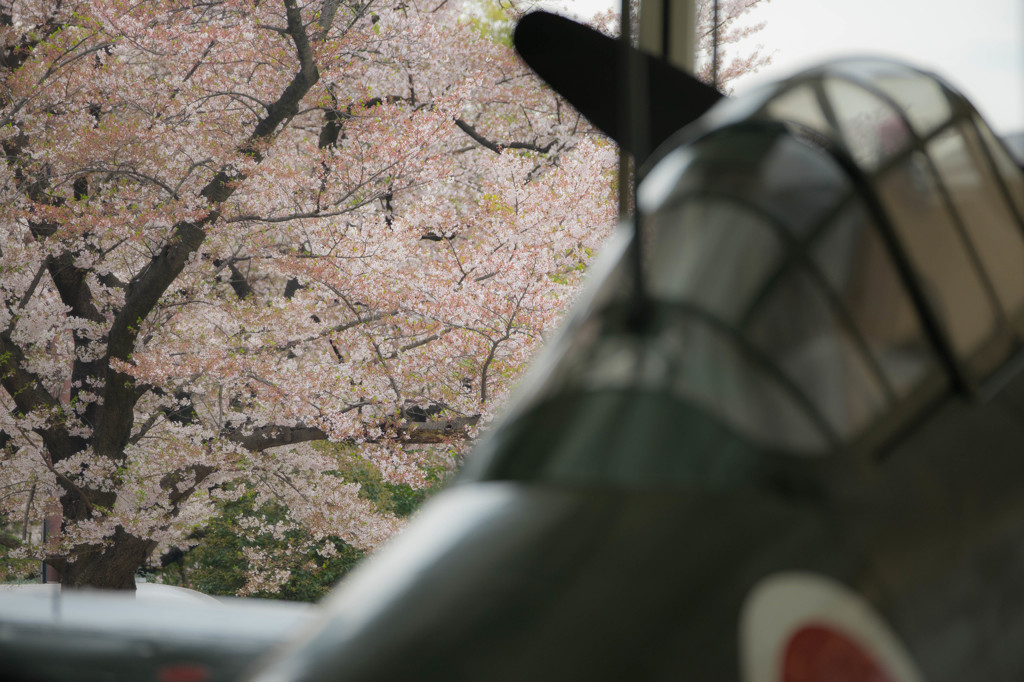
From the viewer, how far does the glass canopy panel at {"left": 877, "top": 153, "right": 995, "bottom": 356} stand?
53 centimetres

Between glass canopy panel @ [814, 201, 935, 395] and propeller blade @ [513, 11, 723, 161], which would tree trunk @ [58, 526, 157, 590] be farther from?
glass canopy panel @ [814, 201, 935, 395]

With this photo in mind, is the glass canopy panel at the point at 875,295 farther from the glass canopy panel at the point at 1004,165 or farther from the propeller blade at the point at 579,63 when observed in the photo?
the propeller blade at the point at 579,63

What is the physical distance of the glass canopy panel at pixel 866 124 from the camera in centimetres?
54

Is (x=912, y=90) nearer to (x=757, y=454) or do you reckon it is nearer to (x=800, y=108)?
(x=800, y=108)

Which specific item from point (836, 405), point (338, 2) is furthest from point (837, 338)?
point (338, 2)

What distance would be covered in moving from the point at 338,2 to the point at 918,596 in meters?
4.46

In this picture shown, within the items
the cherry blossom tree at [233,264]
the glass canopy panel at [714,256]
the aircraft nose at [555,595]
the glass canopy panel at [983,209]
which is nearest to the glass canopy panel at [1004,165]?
the glass canopy panel at [983,209]

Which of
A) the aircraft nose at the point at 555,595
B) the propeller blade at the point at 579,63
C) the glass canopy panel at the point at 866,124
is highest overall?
the propeller blade at the point at 579,63

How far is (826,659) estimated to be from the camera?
0.36 m

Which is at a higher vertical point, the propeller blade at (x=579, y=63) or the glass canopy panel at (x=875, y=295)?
the propeller blade at (x=579, y=63)

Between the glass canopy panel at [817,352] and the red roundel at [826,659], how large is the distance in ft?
0.34

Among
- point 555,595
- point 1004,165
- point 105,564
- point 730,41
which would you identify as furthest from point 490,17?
point 555,595

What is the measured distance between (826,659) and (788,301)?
176mm

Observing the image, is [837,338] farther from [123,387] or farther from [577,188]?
[123,387]
